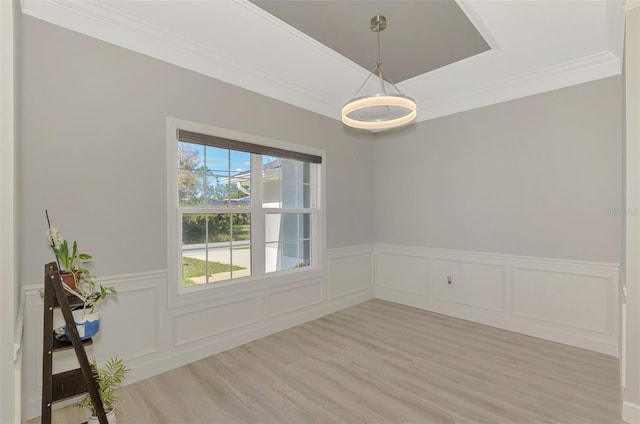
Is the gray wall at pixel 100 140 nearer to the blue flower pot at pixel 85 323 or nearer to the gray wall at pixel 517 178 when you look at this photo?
the blue flower pot at pixel 85 323

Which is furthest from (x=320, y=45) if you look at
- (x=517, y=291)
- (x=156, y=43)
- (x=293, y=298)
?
(x=517, y=291)

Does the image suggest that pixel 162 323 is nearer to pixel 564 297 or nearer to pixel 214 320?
pixel 214 320

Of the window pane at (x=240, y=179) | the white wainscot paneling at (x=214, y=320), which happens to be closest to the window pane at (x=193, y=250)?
the white wainscot paneling at (x=214, y=320)

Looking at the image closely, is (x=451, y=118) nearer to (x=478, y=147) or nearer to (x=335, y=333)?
(x=478, y=147)

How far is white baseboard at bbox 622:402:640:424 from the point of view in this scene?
1998 millimetres

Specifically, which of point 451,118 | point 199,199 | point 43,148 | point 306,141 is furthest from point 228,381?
point 451,118

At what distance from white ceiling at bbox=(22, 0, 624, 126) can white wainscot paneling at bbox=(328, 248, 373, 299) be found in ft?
7.06

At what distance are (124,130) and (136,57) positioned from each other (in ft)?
2.11

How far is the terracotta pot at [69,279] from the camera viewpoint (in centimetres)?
197

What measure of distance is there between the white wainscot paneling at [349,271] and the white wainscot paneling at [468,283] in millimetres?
997

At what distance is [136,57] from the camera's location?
2.60 meters

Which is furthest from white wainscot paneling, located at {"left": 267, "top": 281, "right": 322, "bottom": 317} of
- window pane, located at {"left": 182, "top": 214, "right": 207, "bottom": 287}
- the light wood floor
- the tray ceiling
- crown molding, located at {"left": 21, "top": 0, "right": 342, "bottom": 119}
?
the tray ceiling

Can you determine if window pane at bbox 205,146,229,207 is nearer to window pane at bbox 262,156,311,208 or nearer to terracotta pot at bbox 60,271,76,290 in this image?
window pane at bbox 262,156,311,208

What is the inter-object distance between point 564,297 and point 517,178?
1.40 m
